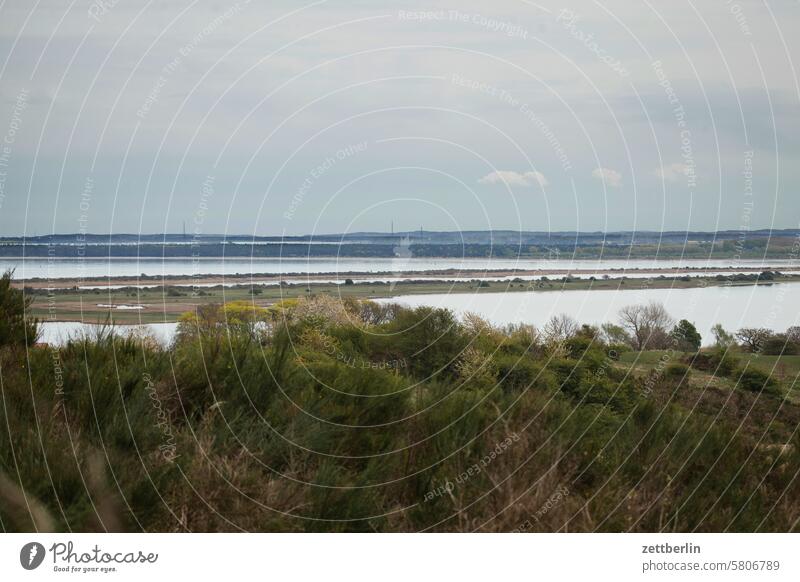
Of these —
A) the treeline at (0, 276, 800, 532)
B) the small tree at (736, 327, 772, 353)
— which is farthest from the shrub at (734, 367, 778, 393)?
the treeline at (0, 276, 800, 532)

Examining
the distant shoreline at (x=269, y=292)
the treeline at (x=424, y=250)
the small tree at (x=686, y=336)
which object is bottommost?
the small tree at (x=686, y=336)

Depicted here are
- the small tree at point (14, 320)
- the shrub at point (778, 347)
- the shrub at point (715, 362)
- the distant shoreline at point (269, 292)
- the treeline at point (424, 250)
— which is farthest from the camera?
the shrub at point (778, 347)

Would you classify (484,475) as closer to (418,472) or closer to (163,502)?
(418,472)

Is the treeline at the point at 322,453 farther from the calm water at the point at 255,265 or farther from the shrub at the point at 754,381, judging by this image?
the shrub at the point at 754,381

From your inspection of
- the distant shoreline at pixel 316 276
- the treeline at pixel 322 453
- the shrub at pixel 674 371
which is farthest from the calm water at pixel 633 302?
the treeline at pixel 322 453

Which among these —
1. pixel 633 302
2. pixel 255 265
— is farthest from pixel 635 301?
pixel 255 265
